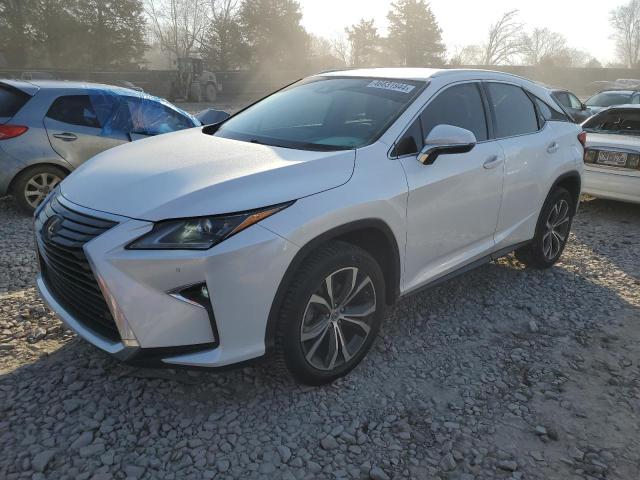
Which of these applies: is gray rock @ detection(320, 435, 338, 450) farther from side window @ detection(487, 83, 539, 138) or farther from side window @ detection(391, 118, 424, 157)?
side window @ detection(487, 83, 539, 138)

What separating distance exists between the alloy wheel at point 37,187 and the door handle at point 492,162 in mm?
4726

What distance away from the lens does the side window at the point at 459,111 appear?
329 cm

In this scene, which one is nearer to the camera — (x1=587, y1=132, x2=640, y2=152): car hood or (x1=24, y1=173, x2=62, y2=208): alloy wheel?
(x1=24, y1=173, x2=62, y2=208): alloy wheel

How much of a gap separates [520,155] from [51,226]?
321 centimetres

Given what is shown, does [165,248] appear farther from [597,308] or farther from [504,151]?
[597,308]

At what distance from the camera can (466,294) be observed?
4230 millimetres

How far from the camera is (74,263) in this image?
2.41 meters

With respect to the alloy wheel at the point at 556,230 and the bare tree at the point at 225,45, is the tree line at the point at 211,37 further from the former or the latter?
the alloy wheel at the point at 556,230

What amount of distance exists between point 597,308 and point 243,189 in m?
3.17

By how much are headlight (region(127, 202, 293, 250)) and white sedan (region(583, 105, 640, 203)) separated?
581 centimetres

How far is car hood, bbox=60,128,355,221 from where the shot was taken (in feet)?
7.70

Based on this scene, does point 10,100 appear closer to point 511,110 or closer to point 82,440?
point 82,440

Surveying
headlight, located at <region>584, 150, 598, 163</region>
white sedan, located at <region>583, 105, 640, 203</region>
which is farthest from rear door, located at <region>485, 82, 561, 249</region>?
headlight, located at <region>584, 150, 598, 163</region>

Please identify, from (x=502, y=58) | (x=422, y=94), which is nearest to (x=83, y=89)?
(x=422, y=94)
